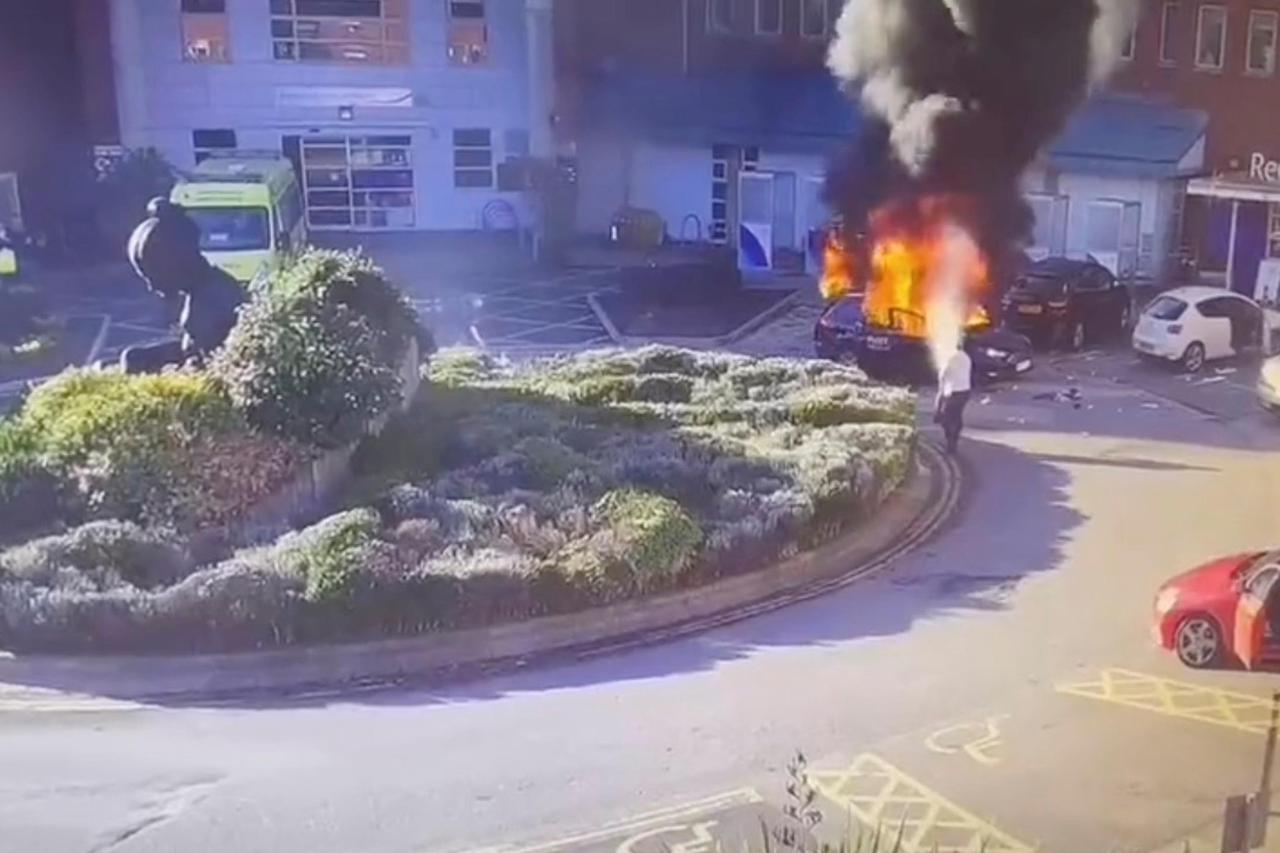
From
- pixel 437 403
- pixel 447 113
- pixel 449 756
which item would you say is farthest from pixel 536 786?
pixel 447 113

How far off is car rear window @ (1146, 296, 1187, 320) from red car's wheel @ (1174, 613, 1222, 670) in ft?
40.0

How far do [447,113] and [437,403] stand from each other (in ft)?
59.8

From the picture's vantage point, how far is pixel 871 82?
24516 mm

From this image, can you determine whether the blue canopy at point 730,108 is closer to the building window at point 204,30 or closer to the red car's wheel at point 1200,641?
the building window at point 204,30

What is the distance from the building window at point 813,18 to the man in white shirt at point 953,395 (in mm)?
15760

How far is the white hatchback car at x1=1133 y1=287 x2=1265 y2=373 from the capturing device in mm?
23094

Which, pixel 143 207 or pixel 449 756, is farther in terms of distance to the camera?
pixel 143 207

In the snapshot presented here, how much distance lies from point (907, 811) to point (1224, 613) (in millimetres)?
3584

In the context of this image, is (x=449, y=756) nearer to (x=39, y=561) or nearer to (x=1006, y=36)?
(x=39, y=561)

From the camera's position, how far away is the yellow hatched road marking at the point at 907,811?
921cm

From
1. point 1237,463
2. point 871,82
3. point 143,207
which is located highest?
point 871,82

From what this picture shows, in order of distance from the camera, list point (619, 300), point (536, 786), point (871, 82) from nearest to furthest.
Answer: point (536, 786)
point (871, 82)
point (619, 300)

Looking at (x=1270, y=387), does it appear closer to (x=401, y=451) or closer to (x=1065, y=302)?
(x=1065, y=302)

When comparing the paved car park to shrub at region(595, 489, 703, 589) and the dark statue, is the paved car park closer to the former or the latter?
shrub at region(595, 489, 703, 589)
